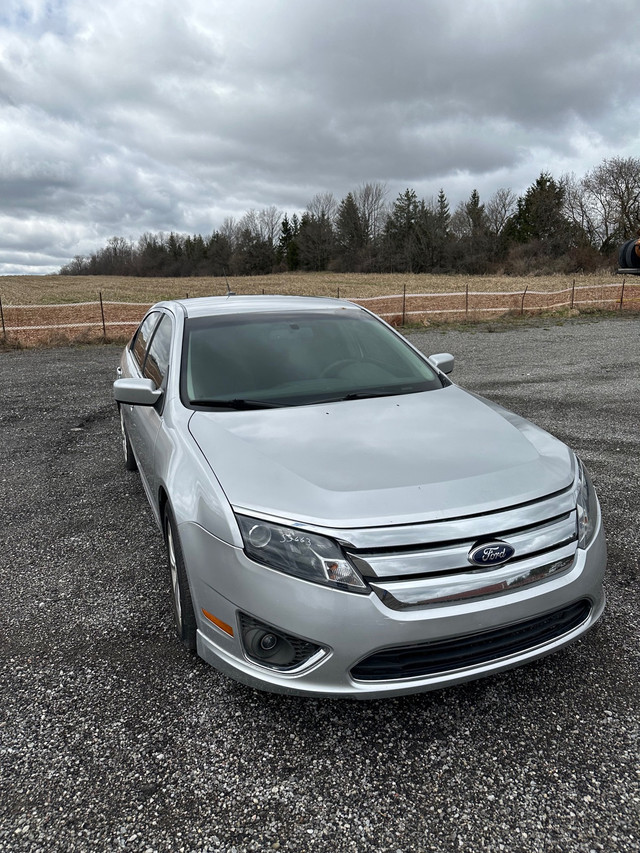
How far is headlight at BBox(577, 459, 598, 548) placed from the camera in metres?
2.21

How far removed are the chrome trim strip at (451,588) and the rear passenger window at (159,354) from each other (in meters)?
1.94

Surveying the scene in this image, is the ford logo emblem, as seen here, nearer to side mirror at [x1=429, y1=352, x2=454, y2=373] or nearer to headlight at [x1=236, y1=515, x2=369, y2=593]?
headlight at [x1=236, y1=515, x2=369, y2=593]

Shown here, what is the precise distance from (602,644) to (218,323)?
263cm

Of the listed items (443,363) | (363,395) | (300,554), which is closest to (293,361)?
(363,395)

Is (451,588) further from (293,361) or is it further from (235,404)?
(293,361)

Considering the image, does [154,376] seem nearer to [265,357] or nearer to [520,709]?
[265,357]

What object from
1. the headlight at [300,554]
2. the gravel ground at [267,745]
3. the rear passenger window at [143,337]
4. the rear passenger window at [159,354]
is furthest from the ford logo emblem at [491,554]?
the rear passenger window at [143,337]

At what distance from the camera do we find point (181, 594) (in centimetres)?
240

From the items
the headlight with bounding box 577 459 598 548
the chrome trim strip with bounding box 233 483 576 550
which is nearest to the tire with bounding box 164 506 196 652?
the chrome trim strip with bounding box 233 483 576 550

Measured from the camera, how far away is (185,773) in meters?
1.96

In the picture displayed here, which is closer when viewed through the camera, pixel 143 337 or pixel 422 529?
pixel 422 529

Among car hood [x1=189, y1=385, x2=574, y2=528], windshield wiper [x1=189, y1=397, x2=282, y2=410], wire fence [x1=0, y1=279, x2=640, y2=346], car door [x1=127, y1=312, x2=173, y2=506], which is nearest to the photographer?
car hood [x1=189, y1=385, x2=574, y2=528]

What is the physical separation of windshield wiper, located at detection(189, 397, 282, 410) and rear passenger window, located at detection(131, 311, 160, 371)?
1471 mm

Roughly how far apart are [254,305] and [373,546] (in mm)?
2455
